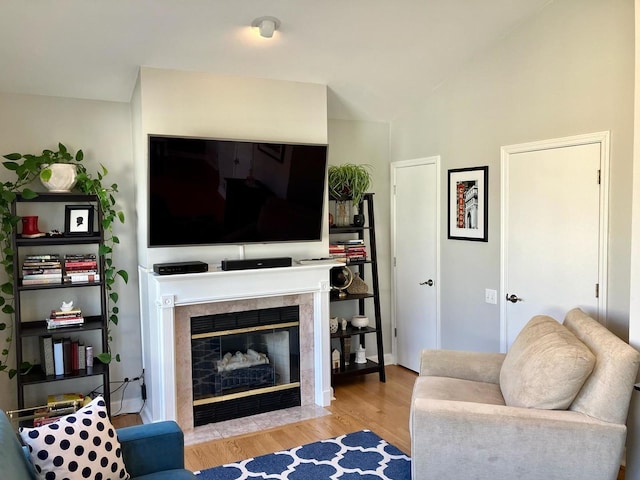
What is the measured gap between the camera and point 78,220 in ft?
12.1

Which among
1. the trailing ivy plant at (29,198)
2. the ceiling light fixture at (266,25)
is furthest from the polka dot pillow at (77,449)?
the ceiling light fixture at (266,25)

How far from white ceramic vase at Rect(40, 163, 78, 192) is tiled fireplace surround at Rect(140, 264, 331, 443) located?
79 centimetres

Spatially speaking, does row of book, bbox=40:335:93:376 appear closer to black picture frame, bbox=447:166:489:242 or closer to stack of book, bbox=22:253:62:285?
stack of book, bbox=22:253:62:285

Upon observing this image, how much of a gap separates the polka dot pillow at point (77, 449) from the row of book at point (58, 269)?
64.0 inches

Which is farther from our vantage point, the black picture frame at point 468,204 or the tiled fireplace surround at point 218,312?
the black picture frame at point 468,204

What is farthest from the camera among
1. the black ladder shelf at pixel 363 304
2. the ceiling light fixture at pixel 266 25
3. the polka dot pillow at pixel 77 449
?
the black ladder shelf at pixel 363 304

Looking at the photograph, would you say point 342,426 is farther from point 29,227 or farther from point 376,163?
point 29,227

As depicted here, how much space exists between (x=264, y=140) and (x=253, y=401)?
197 centimetres

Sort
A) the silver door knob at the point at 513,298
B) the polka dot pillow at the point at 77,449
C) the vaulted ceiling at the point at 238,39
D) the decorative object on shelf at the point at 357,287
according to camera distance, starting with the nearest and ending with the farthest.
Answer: the polka dot pillow at the point at 77,449
the vaulted ceiling at the point at 238,39
the silver door knob at the point at 513,298
the decorative object on shelf at the point at 357,287

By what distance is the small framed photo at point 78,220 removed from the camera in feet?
12.0

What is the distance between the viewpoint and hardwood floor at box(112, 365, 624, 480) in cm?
342

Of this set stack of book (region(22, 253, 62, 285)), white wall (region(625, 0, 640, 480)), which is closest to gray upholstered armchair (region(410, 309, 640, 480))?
white wall (region(625, 0, 640, 480))

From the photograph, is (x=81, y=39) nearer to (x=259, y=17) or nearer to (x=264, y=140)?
(x=259, y=17)

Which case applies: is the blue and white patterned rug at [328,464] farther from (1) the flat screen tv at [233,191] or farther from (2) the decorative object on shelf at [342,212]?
(2) the decorative object on shelf at [342,212]
